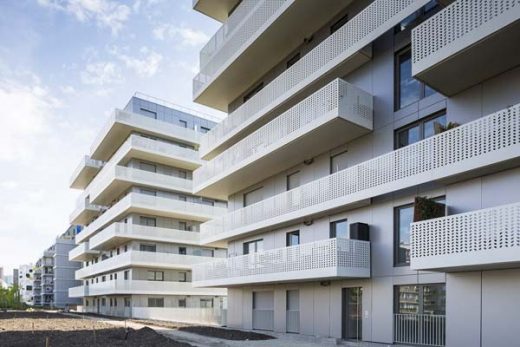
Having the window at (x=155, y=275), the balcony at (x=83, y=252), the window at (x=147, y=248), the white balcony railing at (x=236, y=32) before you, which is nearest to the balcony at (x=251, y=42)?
the white balcony railing at (x=236, y=32)

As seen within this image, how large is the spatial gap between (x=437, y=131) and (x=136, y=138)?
102ft

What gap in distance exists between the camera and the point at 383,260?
55.3 ft

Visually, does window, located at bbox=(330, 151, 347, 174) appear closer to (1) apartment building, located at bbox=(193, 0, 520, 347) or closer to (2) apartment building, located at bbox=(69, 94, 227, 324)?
(1) apartment building, located at bbox=(193, 0, 520, 347)

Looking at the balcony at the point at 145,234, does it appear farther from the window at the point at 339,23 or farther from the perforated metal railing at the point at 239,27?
the window at the point at 339,23

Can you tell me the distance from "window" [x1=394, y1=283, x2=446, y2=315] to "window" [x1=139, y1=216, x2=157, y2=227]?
30294mm

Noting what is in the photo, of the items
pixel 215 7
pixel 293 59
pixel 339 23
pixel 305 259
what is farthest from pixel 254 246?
pixel 215 7

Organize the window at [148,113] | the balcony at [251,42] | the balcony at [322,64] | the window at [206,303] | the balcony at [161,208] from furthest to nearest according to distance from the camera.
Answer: the window at [148,113], the window at [206,303], the balcony at [161,208], the balcony at [251,42], the balcony at [322,64]

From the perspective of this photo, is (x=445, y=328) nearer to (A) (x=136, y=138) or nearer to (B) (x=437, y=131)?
(B) (x=437, y=131)

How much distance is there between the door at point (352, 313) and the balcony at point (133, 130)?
29798 mm

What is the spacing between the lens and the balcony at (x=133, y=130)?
42781mm

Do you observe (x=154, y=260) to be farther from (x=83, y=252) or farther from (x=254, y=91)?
(x=254, y=91)

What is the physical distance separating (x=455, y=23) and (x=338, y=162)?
7.98 metres

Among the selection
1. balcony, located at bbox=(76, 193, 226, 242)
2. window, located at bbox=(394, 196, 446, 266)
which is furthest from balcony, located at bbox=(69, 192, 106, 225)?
window, located at bbox=(394, 196, 446, 266)

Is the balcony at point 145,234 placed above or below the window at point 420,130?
below
